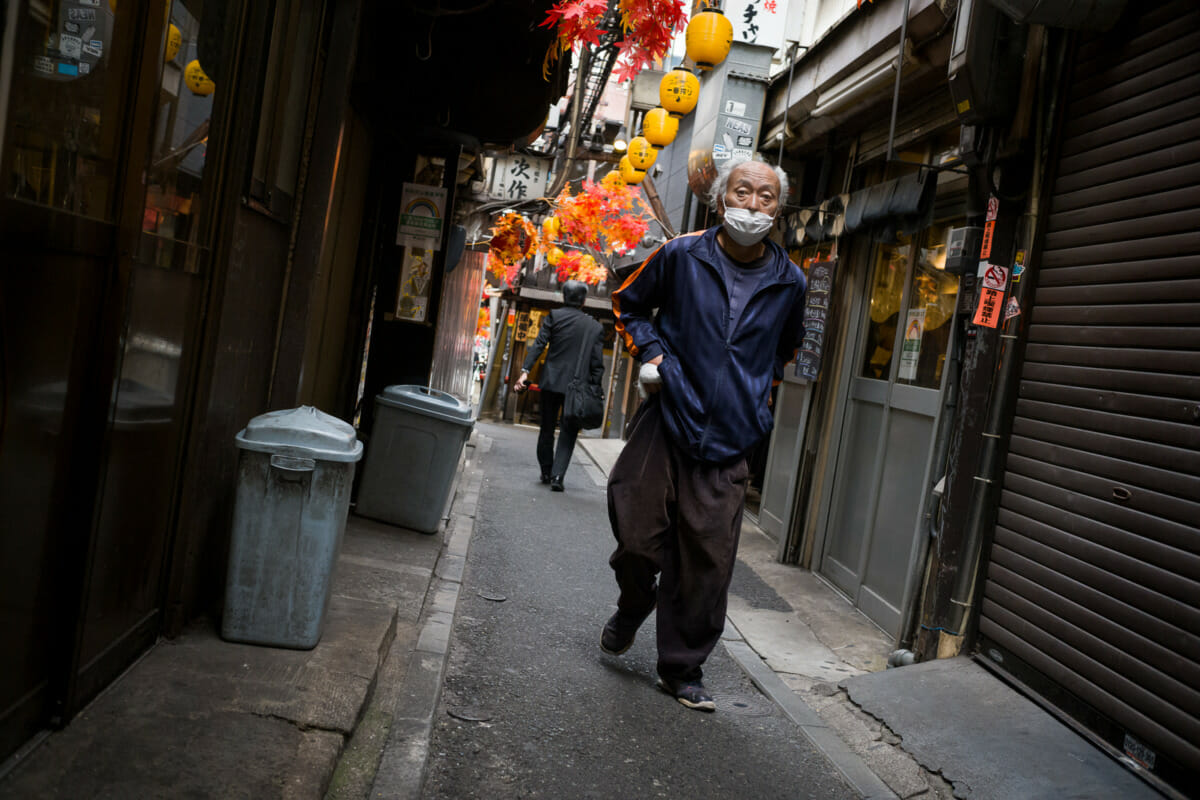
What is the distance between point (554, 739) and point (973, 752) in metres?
1.77

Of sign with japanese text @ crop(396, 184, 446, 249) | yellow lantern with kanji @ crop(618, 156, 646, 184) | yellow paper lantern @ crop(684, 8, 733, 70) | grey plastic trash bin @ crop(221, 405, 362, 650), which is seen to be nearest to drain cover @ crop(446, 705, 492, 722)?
grey plastic trash bin @ crop(221, 405, 362, 650)

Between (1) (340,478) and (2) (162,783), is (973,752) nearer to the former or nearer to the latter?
(1) (340,478)

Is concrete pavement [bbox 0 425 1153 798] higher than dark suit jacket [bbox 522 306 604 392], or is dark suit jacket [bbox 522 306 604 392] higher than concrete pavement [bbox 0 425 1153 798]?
dark suit jacket [bbox 522 306 604 392]

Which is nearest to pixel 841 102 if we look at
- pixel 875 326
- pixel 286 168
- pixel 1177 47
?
pixel 875 326

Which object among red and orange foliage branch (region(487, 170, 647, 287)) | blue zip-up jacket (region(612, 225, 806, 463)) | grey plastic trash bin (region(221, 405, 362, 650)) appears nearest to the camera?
grey plastic trash bin (region(221, 405, 362, 650))

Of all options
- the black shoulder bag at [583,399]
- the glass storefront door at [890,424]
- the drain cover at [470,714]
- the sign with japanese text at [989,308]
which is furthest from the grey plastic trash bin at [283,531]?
the black shoulder bag at [583,399]

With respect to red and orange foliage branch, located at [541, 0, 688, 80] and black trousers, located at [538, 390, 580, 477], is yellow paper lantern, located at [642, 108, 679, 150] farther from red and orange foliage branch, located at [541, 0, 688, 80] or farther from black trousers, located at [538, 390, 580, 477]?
red and orange foliage branch, located at [541, 0, 688, 80]

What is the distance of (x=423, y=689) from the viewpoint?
13.7 ft

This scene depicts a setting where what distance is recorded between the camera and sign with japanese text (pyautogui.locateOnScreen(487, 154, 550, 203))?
67.2 ft

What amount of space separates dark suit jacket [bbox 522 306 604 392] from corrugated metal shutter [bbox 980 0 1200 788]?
6.33 metres

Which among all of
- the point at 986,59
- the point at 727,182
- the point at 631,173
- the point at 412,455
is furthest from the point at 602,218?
the point at 727,182

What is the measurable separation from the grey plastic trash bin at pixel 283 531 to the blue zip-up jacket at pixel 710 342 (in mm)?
1482

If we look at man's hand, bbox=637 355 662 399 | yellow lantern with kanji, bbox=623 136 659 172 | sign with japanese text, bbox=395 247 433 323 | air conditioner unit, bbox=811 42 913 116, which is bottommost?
man's hand, bbox=637 355 662 399

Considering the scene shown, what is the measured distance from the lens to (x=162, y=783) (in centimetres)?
262
